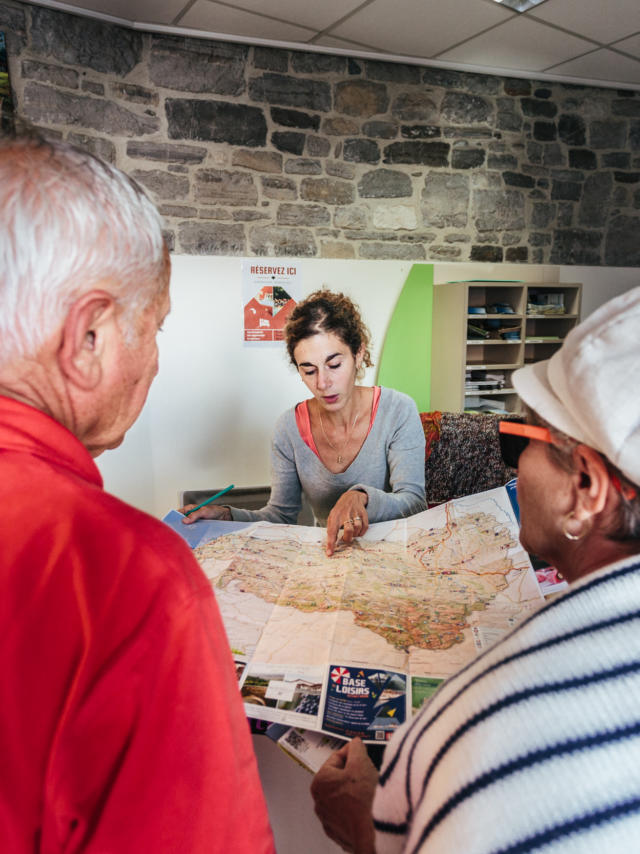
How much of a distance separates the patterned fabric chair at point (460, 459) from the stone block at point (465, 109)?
255cm

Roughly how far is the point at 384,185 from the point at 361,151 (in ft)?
0.86

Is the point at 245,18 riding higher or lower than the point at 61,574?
higher

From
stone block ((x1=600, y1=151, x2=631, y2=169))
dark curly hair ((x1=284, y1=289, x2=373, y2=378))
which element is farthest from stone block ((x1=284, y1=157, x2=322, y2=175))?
stone block ((x1=600, y1=151, x2=631, y2=169))

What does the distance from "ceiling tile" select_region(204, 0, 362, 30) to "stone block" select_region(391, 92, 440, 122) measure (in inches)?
30.7

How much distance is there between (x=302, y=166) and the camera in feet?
12.3

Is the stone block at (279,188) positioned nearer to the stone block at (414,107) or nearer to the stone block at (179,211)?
the stone block at (179,211)

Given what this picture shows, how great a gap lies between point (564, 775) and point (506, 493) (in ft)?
3.45

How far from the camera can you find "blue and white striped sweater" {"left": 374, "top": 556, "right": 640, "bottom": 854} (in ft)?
1.59

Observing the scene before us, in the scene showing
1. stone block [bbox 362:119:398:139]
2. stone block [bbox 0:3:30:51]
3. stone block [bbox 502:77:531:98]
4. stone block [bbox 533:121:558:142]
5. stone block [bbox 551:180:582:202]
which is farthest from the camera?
stone block [bbox 551:180:582:202]

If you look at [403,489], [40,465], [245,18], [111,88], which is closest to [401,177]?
[245,18]

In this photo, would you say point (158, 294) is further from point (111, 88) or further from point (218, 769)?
point (111, 88)

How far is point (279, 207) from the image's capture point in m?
3.71

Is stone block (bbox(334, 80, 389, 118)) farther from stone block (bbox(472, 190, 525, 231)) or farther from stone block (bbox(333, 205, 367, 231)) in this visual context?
stone block (bbox(472, 190, 525, 231))

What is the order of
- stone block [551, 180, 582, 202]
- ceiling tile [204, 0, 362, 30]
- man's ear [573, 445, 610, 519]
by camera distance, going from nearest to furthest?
man's ear [573, 445, 610, 519], ceiling tile [204, 0, 362, 30], stone block [551, 180, 582, 202]
